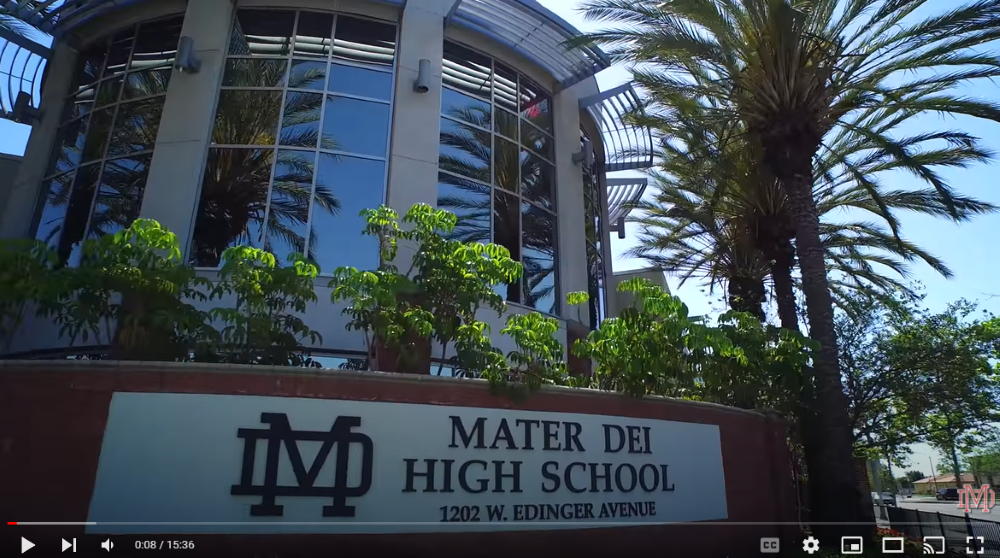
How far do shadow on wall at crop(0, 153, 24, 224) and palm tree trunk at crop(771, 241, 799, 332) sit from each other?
16.6m

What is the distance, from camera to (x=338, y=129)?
39.9ft

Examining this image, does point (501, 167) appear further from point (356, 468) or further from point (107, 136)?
point (356, 468)

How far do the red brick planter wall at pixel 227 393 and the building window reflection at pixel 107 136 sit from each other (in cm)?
625

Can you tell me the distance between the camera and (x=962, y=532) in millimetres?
12414

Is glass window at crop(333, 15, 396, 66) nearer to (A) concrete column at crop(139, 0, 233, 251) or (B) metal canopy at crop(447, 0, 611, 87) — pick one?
(B) metal canopy at crop(447, 0, 611, 87)

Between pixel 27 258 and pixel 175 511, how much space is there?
2.87 metres

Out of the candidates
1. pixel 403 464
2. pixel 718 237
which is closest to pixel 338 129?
pixel 403 464

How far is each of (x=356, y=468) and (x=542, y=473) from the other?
2133mm

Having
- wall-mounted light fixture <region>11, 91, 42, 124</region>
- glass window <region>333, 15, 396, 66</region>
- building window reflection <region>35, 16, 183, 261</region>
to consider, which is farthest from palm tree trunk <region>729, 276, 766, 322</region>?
wall-mounted light fixture <region>11, 91, 42, 124</region>

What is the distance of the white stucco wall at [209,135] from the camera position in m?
11.0

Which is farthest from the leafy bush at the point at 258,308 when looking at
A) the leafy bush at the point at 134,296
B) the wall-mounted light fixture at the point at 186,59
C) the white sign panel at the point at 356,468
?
the wall-mounted light fixture at the point at 186,59

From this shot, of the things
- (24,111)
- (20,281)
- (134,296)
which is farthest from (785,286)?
(24,111)

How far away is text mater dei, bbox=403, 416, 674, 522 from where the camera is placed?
7039 millimetres

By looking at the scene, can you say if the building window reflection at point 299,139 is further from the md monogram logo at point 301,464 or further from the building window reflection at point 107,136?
the md monogram logo at point 301,464
